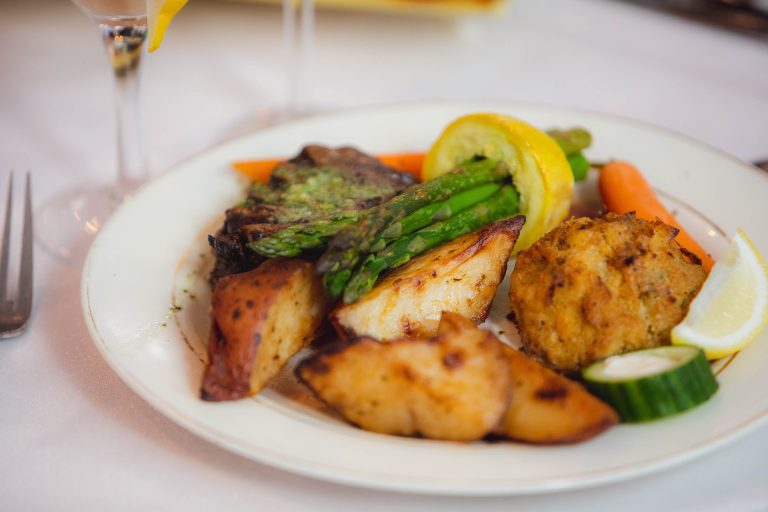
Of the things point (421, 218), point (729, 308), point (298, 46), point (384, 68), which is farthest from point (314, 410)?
point (384, 68)

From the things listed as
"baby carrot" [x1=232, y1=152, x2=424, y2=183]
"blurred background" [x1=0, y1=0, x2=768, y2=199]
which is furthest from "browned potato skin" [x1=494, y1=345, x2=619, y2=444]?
"blurred background" [x1=0, y1=0, x2=768, y2=199]

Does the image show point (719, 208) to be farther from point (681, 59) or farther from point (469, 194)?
point (681, 59)

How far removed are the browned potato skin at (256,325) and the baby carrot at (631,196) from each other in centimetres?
131

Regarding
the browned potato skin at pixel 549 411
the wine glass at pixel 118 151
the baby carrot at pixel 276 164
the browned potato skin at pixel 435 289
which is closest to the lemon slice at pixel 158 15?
the wine glass at pixel 118 151

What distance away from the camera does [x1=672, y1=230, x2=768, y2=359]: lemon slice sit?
2.10 m

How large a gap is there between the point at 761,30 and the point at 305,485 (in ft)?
13.8

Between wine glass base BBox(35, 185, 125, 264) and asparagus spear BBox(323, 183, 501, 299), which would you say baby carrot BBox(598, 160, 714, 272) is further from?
wine glass base BBox(35, 185, 125, 264)

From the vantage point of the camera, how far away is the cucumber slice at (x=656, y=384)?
189cm

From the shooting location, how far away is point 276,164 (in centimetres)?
307

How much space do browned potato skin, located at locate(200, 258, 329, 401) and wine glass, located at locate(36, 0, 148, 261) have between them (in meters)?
1.12

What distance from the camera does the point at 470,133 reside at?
9.37ft

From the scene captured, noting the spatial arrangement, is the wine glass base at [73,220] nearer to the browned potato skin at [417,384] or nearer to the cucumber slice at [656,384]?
the browned potato skin at [417,384]

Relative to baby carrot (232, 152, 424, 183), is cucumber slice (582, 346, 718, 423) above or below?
above

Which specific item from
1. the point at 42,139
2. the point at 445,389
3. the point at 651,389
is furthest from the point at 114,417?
the point at 42,139
